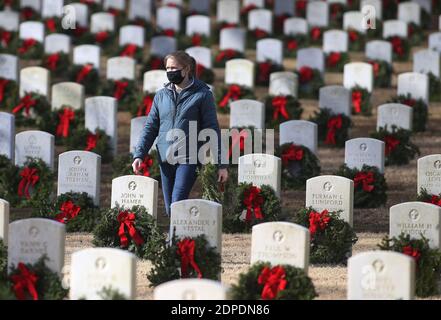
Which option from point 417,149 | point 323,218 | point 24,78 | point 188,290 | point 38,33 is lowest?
point 188,290

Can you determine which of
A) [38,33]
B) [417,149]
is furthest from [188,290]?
[38,33]

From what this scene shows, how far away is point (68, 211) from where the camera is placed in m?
12.6

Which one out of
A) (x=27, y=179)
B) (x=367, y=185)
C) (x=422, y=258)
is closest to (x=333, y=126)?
(x=367, y=185)

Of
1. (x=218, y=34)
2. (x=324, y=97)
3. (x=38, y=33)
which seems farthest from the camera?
(x=218, y=34)

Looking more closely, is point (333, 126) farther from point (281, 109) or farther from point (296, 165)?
point (296, 165)

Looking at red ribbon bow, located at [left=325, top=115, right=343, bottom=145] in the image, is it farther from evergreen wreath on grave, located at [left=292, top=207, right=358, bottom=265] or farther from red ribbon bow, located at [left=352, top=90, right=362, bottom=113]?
evergreen wreath on grave, located at [left=292, top=207, right=358, bottom=265]

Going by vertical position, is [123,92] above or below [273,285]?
above

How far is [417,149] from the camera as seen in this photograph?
1561 centimetres

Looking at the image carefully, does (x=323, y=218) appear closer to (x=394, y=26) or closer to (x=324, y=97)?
(x=324, y=97)

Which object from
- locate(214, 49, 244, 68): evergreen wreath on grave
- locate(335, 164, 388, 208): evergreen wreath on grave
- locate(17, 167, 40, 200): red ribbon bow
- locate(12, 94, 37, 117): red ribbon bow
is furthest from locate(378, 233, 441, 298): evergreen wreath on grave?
locate(214, 49, 244, 68): evergreen wreath on grave

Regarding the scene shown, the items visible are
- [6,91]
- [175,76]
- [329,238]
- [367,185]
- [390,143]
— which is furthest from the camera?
[6,91]

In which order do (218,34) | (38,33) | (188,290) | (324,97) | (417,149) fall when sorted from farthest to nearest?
(218,34)
(38,33)
(324,97)
(417,149)
(188,290)

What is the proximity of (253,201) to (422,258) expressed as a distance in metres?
2.63

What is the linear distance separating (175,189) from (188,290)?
279 centimetres
